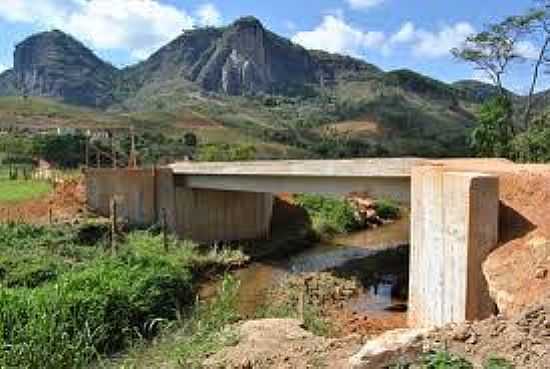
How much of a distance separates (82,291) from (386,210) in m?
28.7

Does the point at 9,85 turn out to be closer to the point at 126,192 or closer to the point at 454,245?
the point at 126,192

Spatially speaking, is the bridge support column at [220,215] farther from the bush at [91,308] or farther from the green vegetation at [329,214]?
the bush at [91,308]

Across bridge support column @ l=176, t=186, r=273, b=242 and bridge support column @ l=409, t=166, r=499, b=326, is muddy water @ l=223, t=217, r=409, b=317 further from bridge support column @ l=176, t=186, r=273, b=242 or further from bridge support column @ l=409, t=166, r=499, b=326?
bridge support column @ l=409, t=166, r=499, b=326

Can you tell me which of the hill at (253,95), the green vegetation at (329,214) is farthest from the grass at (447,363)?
the hill at (253,95)

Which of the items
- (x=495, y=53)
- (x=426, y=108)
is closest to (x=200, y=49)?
(x=426, y=108)

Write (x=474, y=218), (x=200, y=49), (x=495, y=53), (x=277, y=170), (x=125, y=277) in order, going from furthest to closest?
(x=200, y=49) < (x=495, y=53) < (x=277, y=170) < (x=125, y=277) < (x=474, y=218)

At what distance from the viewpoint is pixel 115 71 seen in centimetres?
19388

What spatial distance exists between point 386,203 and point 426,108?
312 feet

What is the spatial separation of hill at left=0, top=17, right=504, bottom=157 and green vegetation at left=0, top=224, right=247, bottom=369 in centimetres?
4963

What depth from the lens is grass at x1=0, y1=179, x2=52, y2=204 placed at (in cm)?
3179

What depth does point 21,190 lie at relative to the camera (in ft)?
112

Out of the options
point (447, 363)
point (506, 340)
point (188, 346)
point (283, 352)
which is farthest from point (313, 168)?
point (447, 363)

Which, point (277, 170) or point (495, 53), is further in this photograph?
point (495, 53)

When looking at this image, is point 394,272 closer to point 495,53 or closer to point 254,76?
point 495,53
